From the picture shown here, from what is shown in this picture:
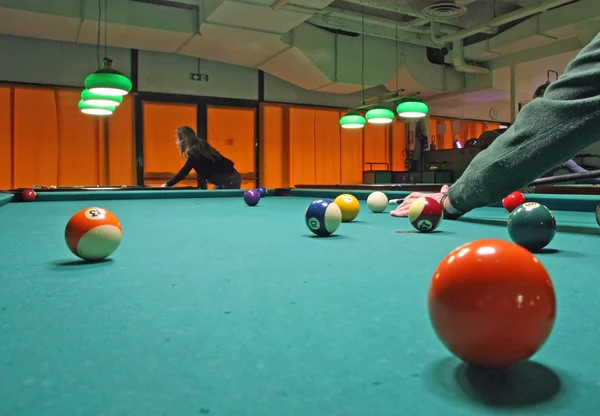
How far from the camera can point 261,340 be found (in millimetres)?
863

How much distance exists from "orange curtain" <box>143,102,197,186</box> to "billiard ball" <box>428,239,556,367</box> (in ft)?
35.7

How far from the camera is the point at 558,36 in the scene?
10.1 meters

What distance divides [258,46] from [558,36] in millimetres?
5827

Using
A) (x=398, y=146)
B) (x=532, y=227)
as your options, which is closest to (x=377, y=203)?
(x=532, y=227)

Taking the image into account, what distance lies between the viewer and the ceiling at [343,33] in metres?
8.27

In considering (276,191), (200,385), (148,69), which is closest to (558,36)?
(276,191)

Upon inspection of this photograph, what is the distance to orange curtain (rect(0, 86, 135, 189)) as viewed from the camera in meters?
9.98

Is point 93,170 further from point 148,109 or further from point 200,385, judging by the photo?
point 200,385

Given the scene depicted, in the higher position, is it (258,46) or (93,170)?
(258,46)

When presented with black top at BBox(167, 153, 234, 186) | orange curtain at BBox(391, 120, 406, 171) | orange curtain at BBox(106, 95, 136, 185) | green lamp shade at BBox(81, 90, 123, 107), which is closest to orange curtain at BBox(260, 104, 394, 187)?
orange curtain at BBox(391, 120, 406, 171)

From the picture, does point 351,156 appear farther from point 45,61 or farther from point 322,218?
point 322,218

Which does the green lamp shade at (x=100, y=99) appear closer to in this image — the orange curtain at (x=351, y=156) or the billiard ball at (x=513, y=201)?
the billiard ball at (x=513, y=201)

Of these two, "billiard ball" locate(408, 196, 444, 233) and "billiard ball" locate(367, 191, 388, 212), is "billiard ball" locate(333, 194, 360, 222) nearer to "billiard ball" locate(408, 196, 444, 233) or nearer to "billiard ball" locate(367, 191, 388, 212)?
"billiard ball" locate(408, 196, 444, 233)

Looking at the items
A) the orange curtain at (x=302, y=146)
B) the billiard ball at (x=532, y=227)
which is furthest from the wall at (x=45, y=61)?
the billiard ball at (x=532, y=227)
